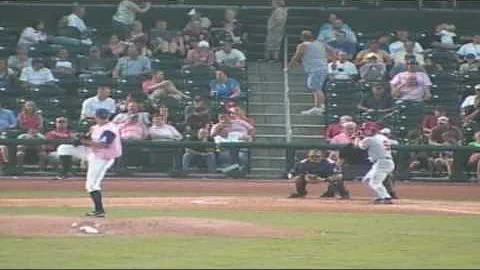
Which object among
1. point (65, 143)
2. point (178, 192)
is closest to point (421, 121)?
point (178, 192)

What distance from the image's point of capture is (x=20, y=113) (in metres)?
24.8

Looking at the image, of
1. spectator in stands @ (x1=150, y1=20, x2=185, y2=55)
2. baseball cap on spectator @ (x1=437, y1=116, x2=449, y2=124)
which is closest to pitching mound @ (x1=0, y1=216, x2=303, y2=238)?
baseball cap on spectator @ (x1=437, y1=116, x2=449, y2=124)

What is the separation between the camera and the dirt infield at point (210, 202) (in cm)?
1509

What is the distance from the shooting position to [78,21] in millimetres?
27875

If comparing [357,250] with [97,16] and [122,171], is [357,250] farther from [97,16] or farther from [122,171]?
[97,16]

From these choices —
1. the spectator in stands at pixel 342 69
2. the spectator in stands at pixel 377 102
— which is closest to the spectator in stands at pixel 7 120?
the spectator in stands at pixel 342 69

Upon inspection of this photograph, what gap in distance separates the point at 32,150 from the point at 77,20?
5.00m

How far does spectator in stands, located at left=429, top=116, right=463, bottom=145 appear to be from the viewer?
24.0 m

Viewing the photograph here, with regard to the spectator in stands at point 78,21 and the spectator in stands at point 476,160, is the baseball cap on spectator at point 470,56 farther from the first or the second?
the spectator in stands at point 78,21

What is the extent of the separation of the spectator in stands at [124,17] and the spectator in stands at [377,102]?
6.35 metres

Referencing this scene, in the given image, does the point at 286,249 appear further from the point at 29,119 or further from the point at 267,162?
the point at 29,119

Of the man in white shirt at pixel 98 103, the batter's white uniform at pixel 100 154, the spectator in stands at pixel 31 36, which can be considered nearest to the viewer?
the batter's white uniform at pixel 100 154

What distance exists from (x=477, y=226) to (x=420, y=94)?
9.17m

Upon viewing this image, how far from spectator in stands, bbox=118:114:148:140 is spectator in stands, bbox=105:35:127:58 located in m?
3.08
